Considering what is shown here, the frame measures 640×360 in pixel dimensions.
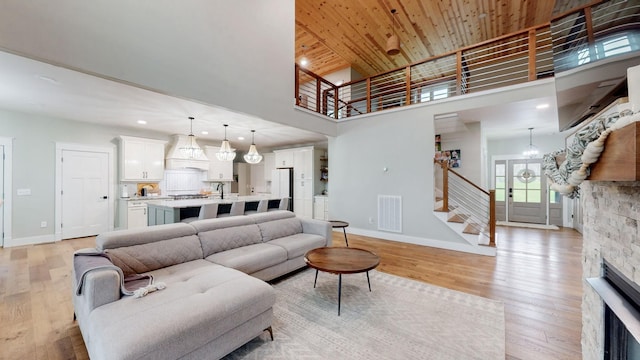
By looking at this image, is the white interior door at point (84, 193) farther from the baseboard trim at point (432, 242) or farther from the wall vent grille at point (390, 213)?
the wall vent grille at point (390, 213)

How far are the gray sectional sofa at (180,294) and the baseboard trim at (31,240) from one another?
4539mm

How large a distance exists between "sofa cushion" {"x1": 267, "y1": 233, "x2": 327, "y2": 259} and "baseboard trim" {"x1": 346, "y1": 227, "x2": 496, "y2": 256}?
2.17 metres

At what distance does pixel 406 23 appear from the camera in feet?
16.8

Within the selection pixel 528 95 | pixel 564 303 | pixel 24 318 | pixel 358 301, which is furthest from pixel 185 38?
pixel 564 303

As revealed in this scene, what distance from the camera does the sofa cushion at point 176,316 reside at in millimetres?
1323

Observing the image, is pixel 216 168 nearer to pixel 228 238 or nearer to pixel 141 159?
pixel 141 159

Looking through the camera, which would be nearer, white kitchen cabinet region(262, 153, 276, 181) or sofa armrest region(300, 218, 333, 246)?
sofa armrest region(300, 218, 333, 246)

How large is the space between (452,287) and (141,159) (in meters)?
7.18

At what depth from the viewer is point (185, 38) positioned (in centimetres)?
326

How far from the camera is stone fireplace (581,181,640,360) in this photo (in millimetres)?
965

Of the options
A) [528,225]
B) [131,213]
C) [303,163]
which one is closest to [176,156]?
[131,213]

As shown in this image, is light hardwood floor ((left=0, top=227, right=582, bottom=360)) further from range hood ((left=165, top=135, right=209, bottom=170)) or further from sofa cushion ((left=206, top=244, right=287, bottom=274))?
range hood ((left=165, top=135, right=209, bottom=170))

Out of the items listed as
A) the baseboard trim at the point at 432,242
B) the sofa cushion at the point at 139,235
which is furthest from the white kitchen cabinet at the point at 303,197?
the sofa cushion at the point at 139,235

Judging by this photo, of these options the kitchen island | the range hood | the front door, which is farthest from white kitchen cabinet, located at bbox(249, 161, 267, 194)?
the front door
